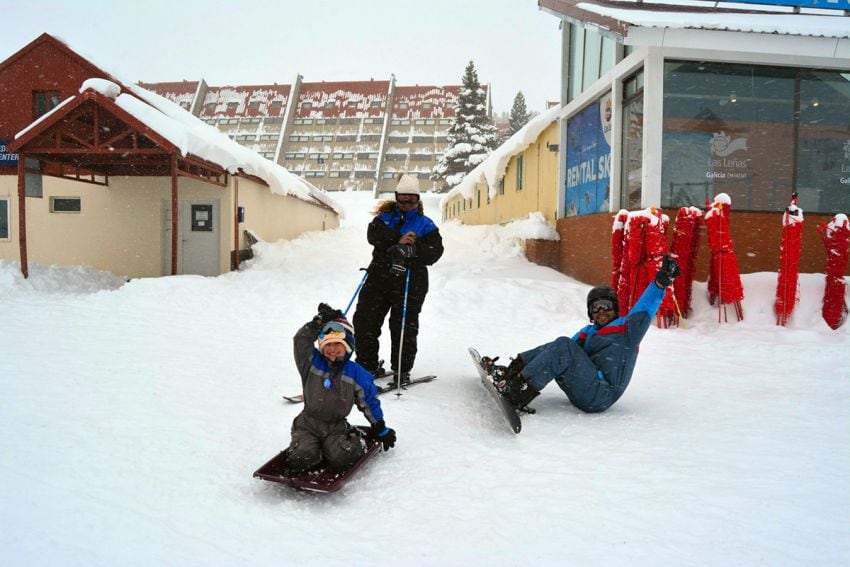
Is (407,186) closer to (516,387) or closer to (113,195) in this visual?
(516,387)

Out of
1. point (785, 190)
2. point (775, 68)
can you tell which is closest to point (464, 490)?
point (785, 190)

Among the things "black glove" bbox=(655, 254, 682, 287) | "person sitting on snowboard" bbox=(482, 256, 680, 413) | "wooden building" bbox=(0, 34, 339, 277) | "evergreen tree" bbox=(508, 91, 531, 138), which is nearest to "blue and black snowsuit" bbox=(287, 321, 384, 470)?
"person sitting on snowboard" bbox=(482, 256, 680, 413)

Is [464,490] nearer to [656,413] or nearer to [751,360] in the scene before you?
[656,413]

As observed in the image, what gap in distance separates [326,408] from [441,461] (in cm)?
84

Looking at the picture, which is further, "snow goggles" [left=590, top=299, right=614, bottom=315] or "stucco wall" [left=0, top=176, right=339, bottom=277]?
"stucco wall" [left=0, top=176, right=339, bottom=277]

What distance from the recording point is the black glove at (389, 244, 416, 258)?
530cm

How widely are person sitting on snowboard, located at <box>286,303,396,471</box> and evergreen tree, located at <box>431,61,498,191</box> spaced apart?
37.5m

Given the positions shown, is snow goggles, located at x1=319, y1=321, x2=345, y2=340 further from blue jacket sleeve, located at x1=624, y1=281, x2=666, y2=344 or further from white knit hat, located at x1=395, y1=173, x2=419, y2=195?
blue jacket sleeve, located at x1=624, y1=281, x2=666, y2=344

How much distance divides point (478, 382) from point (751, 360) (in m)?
3.13

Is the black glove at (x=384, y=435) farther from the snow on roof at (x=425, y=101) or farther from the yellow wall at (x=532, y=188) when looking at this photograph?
the snow on roof at (x=425, y=101)

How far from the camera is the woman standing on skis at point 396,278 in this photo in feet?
18.0

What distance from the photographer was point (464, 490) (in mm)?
3285

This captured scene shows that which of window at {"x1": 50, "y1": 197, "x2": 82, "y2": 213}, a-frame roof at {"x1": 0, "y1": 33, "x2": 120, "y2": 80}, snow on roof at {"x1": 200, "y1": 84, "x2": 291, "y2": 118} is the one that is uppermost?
snow on roof at {"x1": 200, "y1": 84, "x2": 291, "y2": 118}

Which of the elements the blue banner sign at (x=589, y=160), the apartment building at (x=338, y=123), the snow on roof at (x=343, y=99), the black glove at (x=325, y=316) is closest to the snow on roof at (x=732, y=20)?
the blue banner sign at (x=589, y=160)
